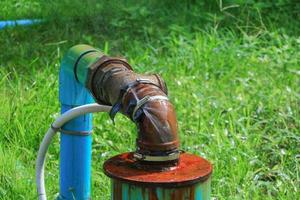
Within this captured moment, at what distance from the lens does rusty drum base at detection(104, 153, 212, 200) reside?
6.26 feet

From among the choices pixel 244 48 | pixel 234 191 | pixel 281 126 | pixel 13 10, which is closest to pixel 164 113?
pixel 234 191

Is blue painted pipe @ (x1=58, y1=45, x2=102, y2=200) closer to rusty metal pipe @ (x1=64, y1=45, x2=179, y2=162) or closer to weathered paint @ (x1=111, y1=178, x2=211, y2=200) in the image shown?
rusty metal pipe @ (x1=64, y1=45, x2=179, y2=162)

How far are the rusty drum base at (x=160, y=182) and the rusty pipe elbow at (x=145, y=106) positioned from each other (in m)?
0.06

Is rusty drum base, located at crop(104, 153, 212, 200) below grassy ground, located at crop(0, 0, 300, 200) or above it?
above

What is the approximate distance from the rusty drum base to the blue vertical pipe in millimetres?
541

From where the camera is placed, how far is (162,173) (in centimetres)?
198

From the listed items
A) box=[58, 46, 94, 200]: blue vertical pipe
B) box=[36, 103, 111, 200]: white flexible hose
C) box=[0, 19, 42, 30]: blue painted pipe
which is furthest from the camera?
box=[0, 19, 42, 30]: blue painted pipe

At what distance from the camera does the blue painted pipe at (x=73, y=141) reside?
2.56m

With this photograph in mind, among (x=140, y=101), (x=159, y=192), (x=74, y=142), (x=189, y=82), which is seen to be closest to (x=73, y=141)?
(x=74, y=142)

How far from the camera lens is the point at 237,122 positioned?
12.9 feet

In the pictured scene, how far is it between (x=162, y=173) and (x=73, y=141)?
67cm

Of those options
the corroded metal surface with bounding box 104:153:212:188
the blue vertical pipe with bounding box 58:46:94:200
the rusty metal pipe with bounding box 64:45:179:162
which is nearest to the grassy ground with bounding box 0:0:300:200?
the blue vertical pipe with bounding box 58:46:94:200

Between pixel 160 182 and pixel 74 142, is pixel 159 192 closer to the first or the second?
pixel 160 182

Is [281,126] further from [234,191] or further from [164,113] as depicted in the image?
[164,113]
